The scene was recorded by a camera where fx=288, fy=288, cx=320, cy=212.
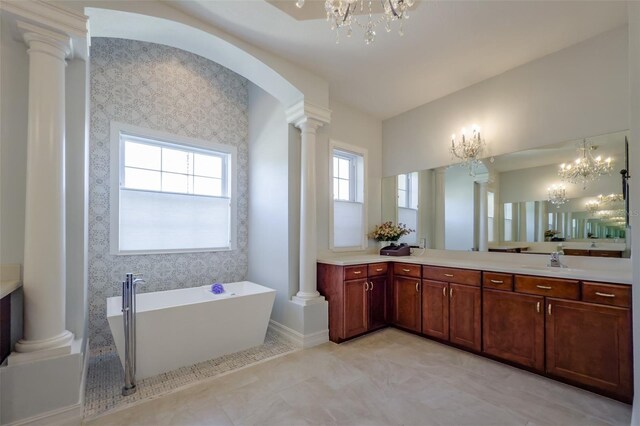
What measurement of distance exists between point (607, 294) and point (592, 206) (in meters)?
0.96

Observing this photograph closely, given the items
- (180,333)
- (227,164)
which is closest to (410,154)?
(227,164)

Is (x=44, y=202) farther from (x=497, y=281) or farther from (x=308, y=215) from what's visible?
(x=497, y=281)

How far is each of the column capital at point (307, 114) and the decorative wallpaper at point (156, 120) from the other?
3.83 feet

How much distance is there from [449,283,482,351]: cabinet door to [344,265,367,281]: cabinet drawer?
0.93m

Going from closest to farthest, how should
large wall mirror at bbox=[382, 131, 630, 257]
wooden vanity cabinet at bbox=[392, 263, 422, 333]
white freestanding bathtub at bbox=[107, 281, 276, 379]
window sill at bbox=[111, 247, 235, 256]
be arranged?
white freestanding bathtub at bbox=[107, 281, 276, 379] → large wall mirror at bbox=[382, 131, 630, 257] → window sill at bbox=[111, 247, 235, 256] → wooden vanity cabinet at bbox=[392, 263, 422, 333]

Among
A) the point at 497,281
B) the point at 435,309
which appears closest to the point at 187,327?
the point at 435,309

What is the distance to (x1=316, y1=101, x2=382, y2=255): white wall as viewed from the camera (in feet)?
12.0

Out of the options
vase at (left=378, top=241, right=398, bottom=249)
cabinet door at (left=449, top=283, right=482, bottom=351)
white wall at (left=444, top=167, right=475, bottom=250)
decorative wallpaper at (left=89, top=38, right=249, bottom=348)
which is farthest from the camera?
vase at (left=378, top=241, right=398, bottom=249)

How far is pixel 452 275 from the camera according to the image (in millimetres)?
3066

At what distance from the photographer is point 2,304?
175 centimetres

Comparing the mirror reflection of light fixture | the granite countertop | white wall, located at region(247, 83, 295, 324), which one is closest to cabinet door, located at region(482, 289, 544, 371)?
the mirror reflection of light fixture

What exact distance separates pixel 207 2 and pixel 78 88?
1191 mm

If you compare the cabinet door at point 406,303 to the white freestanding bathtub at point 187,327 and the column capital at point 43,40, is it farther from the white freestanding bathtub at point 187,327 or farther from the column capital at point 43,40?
the column capital at point 43,40

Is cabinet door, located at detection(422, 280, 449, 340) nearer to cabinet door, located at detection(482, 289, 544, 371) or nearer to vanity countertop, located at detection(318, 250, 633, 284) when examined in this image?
vanity countertop, located at detection(318, 250, 633, 284)
